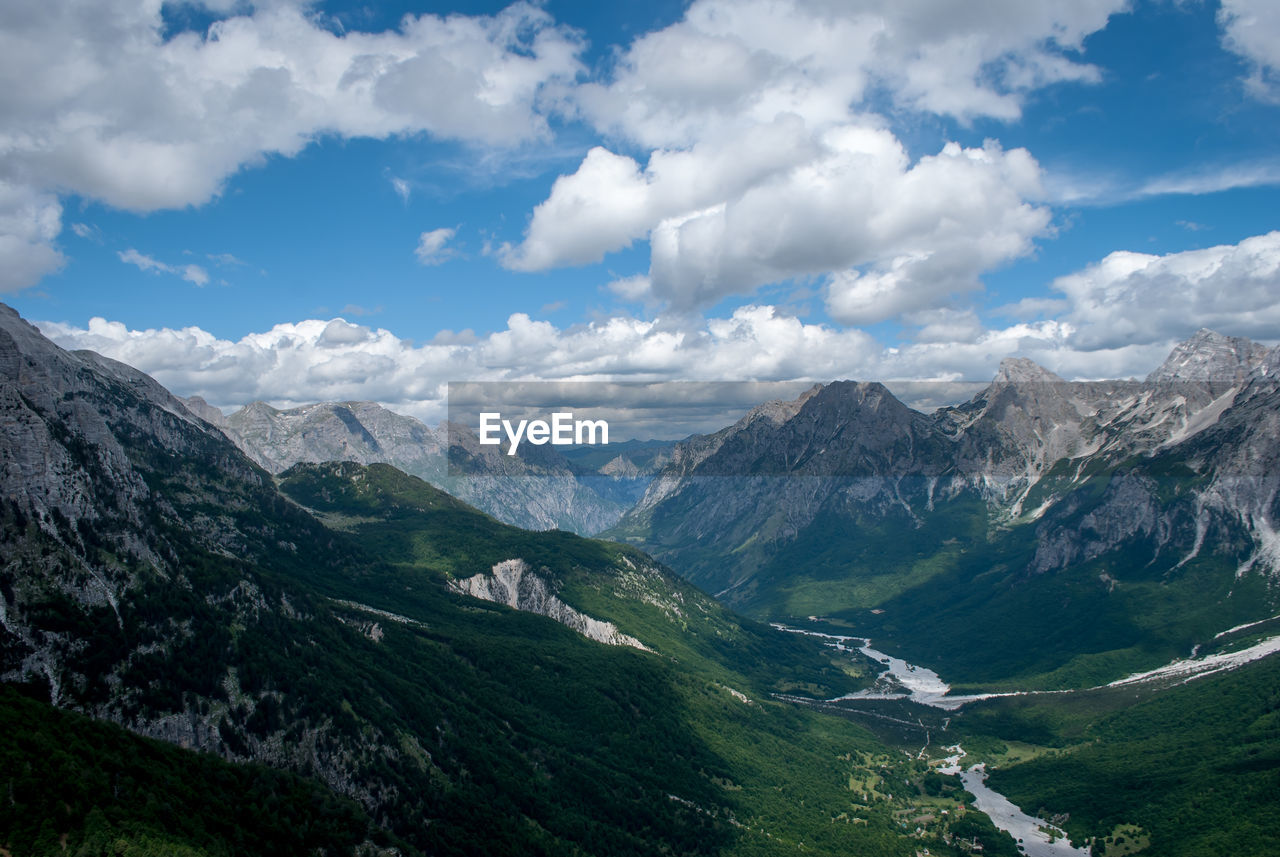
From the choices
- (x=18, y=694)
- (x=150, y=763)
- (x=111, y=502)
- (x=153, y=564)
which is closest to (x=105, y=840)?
(x=150, y=763)

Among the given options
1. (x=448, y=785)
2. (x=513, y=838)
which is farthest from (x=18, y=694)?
(x=513, y=838)

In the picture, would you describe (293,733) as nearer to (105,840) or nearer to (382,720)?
(382,720)

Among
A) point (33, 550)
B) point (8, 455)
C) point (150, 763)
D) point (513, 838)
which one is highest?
point (8, 455)

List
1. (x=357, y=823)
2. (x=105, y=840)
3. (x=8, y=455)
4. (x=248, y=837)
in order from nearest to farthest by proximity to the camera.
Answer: (x=105, y=840)
(x=248, y=837)
(x=357, y=823)
(x=8, y=455)

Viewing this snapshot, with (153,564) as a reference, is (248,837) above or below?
below

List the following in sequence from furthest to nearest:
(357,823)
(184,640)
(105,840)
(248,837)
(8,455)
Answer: (184,640)
(8,455)
(357,823)
(248,837)
(105,840)

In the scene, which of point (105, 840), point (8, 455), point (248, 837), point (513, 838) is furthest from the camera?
point (513, 838)

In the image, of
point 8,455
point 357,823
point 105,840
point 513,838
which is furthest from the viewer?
point 513,838

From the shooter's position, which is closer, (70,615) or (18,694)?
(18,694)

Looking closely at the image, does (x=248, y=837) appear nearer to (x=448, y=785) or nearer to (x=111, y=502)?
(x=448, y=785)
